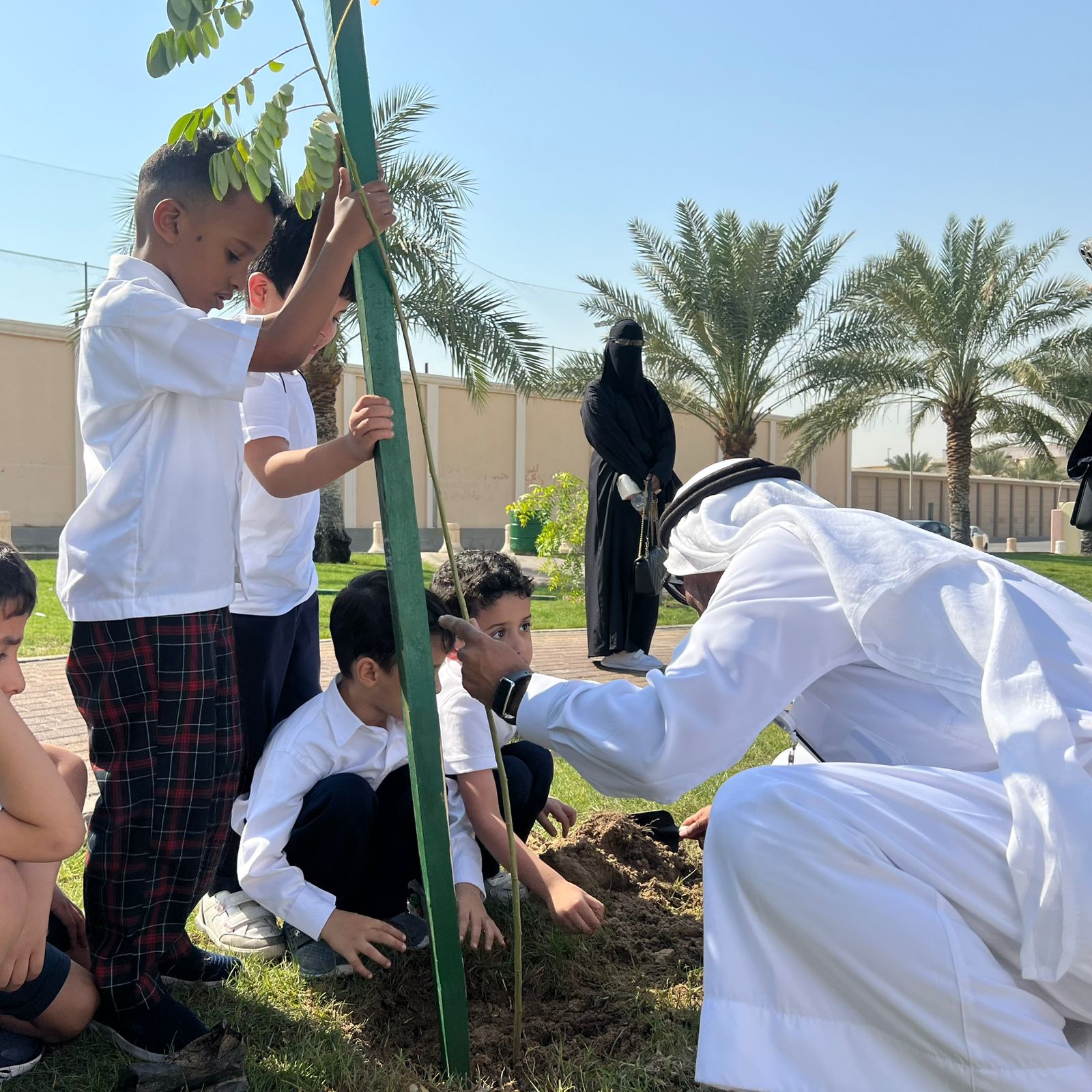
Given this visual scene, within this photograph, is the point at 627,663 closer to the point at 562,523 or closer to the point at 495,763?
the point at 562,523

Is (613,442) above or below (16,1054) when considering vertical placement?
above

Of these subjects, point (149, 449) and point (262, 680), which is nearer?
point (149, 449)

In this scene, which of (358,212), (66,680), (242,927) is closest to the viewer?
(358,212)

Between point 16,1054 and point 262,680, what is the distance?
923 millimetres

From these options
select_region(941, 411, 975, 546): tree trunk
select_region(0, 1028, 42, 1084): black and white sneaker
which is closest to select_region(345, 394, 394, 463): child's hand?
select_region(0, 1028, 42, 1084): black and white sneaker

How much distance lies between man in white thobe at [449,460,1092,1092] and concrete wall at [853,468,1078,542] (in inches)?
1426

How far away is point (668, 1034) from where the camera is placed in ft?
7.04

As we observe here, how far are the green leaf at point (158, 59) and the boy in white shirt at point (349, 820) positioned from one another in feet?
3.77

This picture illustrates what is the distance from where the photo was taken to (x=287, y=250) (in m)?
2.52

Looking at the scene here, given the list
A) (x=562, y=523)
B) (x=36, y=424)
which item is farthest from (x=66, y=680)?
(x=36, y=424)

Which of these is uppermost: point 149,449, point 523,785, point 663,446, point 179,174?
point 179,174

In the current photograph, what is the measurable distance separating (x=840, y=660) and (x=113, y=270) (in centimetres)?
151

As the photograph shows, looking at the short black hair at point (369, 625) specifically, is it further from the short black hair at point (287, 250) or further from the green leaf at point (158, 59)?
the green leaf at point (158, 59)

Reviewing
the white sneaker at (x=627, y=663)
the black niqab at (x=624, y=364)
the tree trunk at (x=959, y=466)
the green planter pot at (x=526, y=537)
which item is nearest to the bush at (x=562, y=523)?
the black niqab at (x=624, y=364)
